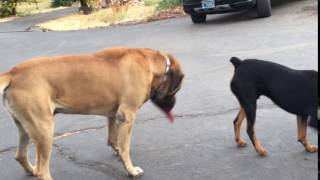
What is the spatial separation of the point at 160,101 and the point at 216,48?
582 cm

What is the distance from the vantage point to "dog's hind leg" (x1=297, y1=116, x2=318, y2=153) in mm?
5098

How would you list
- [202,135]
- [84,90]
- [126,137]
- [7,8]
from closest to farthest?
[84,90] < [126,137] < [202,135] < [7,8]

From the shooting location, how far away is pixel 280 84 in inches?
195

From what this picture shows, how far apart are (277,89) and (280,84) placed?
5cm

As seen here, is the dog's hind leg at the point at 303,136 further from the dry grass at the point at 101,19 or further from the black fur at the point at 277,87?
the dry grass at the point at 101,19

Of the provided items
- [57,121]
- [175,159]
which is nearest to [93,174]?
[175,159]

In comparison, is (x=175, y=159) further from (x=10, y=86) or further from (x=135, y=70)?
(x=10, y=86)

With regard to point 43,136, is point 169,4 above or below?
below

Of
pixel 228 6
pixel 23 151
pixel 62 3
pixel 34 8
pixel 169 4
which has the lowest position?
pixel 34 8

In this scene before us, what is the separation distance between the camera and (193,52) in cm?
1088

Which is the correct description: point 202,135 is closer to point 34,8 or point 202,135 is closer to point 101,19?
point 101,19

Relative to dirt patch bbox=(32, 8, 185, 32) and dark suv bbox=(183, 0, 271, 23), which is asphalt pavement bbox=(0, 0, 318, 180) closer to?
dark suv bbox=(183, 0, 271, 23)

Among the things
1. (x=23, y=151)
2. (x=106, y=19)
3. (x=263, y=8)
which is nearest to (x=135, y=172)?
(x=23, y=151)

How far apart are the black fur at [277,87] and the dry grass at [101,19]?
41.2 ft
